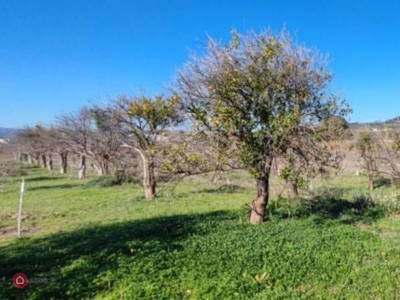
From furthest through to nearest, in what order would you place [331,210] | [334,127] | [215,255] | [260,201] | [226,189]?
1. [226,189]
2. [331,210]
3. [260,201]
4. [334,127]
5. [215,255]

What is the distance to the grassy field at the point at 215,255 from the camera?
508 centimetres

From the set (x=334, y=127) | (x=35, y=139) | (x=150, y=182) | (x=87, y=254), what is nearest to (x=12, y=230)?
(x=87, y=254)

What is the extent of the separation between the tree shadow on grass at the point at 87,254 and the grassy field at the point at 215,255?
0.02 meters

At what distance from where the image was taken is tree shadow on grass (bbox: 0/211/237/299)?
523 cm

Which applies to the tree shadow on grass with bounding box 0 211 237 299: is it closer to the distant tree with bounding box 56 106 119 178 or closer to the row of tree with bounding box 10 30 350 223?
the row of tree with bounding box 10 30 350 223

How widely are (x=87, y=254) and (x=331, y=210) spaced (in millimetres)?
7577

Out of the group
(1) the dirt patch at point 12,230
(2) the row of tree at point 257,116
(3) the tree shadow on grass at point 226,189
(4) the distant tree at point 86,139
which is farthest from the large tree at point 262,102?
(4) the distant tree at point 86,139

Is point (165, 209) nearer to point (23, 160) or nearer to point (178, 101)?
point (178, 101)

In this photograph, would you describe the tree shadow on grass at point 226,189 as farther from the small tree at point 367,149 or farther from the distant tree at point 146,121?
the small tree at point 367,149

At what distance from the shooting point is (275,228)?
8.10 meters

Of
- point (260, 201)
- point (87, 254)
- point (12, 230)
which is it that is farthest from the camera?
point (12, 230)

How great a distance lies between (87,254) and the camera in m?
6.75

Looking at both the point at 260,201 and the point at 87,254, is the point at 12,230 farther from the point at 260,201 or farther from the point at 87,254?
the point at 260,201

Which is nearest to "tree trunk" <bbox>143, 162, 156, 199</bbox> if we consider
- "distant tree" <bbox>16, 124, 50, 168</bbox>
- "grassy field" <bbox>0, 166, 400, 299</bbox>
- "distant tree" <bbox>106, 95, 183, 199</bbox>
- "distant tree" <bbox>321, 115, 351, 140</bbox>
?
"distant tree" <bbox>106, 95, 183, 199</bbox>
